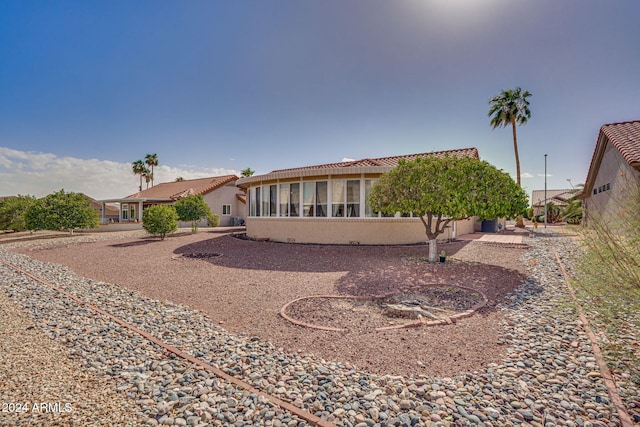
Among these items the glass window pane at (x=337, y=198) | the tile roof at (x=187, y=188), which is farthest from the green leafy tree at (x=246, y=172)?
the glass window pane at (x=337, y=198)

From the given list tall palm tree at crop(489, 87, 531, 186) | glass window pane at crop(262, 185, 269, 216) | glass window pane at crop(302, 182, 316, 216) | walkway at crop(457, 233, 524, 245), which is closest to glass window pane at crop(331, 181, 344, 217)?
glass window pane at crop(302, 182, 316, 216)

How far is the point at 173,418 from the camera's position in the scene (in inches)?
97.9

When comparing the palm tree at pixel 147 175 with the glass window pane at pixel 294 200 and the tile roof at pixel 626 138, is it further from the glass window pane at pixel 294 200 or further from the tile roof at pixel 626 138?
the tile roof at pixel 626 138

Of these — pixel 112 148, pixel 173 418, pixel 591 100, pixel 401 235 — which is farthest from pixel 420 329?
pixel 112 148

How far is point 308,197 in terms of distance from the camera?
14719 millimetres

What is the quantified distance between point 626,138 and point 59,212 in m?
33.6

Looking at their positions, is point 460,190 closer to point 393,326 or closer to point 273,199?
point 393,326

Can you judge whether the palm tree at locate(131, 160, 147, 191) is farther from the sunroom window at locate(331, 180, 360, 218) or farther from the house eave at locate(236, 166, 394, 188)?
the sunroom window at locate(331, 180, 360, 218)

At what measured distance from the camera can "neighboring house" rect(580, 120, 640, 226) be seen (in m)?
11.9

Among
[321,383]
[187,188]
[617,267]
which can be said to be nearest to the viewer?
[321,383]

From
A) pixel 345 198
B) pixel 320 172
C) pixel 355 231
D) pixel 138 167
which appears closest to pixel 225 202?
pixel 320 172

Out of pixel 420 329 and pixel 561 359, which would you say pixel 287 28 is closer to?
pixel 420 329

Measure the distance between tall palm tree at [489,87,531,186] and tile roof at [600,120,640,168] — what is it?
44.8ft

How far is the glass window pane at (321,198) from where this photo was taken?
47.0ft
